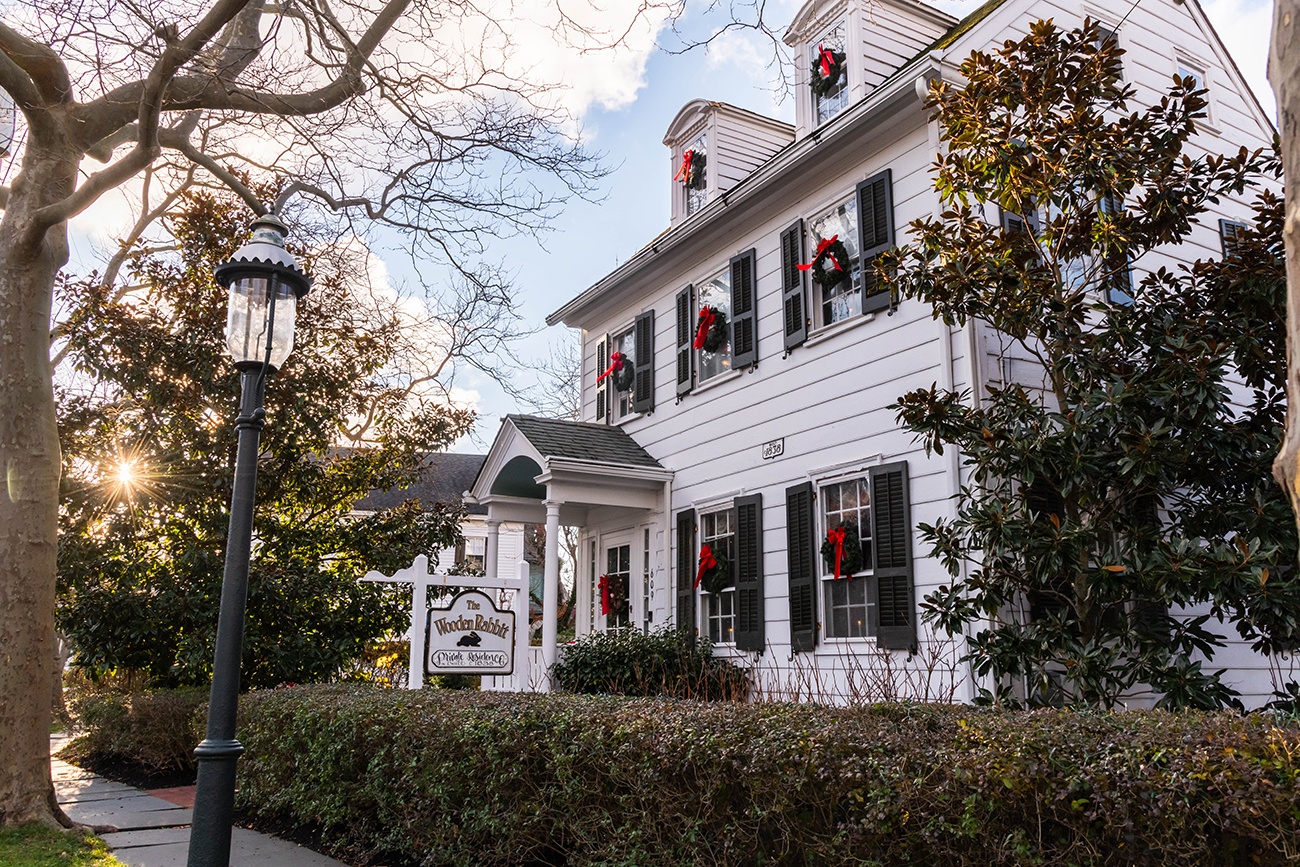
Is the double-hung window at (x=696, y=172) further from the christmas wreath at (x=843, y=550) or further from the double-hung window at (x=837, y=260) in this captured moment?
the christmas wreath at (x=843, y=550)

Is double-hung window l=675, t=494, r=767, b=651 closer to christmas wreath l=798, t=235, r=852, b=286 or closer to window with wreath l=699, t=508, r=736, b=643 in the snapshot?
window with wreath l=699, t=508, r=736, b=643

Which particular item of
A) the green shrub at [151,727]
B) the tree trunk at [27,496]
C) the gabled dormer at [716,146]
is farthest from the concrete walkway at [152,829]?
the gabled dormer at [716,146]

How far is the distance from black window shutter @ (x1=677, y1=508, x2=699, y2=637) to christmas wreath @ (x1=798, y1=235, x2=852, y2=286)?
3.28 meters

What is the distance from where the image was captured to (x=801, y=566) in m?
9.38

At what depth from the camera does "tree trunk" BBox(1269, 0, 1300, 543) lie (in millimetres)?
2445

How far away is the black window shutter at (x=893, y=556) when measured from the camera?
321 inches

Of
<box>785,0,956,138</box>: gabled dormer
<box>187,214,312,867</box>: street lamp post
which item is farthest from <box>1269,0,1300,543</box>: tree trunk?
<box>785,0,956,138</box>: gabled dormer

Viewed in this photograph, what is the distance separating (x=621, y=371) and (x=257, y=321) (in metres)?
8.73

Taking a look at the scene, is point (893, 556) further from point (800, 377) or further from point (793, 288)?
point (793, 288)

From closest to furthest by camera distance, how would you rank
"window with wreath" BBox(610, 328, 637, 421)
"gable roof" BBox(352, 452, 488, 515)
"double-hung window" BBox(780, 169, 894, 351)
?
"double-hung window" BBox(780, 169, 894, 351) < "window with wreath" BBox(610, 328, 637, 421) < "gable roof" BBox(352, 452, 488, 515)

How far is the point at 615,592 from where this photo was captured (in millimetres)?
12805

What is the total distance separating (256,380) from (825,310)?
627cm

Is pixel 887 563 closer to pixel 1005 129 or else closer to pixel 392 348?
pixel 1005 129

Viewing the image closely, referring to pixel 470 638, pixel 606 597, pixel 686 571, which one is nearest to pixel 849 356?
pixel 686 571
